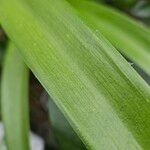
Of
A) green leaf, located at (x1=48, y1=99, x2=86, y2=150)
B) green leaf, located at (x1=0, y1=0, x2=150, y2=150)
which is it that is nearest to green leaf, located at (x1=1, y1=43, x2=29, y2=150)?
green leaf, located at (x1=48, y1=99, x2=86, y2=150)

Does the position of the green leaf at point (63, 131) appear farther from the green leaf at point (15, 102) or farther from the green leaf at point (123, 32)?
the green leaf at point (123, 32)

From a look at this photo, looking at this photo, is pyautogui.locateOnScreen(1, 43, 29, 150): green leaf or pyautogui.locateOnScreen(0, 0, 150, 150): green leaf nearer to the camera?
pyautogui.locateOnScreen(0, 0, 150, 150): green leaf

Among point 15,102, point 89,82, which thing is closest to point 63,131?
point 15,102

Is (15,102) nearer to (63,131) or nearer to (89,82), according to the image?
(63,131)

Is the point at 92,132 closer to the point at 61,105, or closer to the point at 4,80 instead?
the point at 61,105

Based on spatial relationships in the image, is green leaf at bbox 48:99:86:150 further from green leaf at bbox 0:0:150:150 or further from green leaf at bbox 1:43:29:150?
green leaf at bbox 0:0:150:150

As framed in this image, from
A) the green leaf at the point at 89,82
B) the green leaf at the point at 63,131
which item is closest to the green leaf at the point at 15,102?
the green leaf at the point at 63,131

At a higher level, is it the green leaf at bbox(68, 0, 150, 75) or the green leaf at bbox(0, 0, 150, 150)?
the green leaf at bbox(68, 0, 150, 75)
